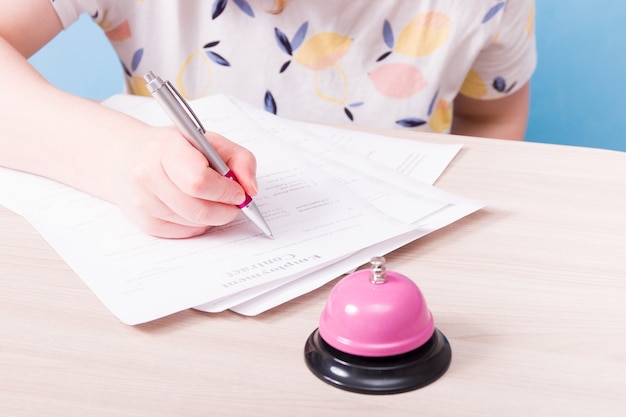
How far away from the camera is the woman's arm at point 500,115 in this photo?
110 centimetres

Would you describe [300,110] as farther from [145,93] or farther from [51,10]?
A: [51,10]

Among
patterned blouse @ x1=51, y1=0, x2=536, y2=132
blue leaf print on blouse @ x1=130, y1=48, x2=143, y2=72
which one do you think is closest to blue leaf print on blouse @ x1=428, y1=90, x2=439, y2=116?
patterned blouse @ x1=51, y1=0, x2=536, y2=132

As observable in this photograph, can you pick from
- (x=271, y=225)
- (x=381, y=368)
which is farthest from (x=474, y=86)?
(x=381, y=368)

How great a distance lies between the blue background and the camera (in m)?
1.40

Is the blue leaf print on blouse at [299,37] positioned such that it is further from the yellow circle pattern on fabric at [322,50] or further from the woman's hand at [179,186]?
the woman's hand at [179,186]

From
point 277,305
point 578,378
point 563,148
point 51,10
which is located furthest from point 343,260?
point 51,10

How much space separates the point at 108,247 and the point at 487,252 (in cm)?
24

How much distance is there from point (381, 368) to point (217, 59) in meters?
0.65

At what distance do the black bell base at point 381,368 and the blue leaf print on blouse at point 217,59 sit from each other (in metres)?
0.62

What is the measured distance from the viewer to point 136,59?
3.24ft

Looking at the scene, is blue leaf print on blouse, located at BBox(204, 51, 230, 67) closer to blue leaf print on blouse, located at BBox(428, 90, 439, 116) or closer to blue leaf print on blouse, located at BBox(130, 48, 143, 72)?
blue leaf print on blouse, located at BBox(130, 48, 143, 72)

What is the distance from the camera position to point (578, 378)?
1.32 ft


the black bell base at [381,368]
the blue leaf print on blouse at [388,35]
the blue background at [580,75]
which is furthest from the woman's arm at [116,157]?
the blue background at [580,75]

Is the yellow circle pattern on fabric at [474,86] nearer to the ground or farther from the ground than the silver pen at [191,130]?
nearer to the ground
